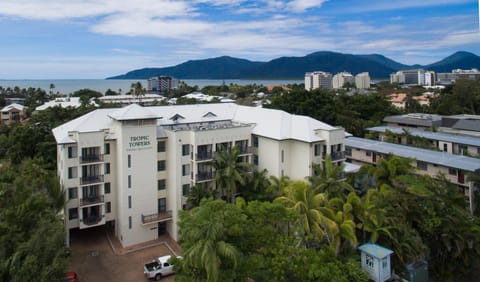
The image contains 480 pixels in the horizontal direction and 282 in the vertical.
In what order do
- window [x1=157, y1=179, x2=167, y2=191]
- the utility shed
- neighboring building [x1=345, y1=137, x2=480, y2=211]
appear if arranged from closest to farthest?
the utility shed → window [x1=157, y1=179, x2=167, y2=191] → neighboring building [x1=345, y1=137, x2=480, y2=211]

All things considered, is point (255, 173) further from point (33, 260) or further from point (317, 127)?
point (33, 260)

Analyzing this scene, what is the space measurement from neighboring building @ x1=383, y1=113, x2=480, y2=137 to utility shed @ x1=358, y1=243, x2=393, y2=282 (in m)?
36.0

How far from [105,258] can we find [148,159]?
768 centimetres

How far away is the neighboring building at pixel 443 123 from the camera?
164ft

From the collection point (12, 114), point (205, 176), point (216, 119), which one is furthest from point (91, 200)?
point (12, 114)

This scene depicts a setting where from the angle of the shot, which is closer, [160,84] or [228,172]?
[228,172]

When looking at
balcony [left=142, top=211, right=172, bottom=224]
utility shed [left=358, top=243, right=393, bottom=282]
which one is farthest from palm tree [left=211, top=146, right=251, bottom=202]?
utility shed [left=358, top=243, right=393, bottom=282]

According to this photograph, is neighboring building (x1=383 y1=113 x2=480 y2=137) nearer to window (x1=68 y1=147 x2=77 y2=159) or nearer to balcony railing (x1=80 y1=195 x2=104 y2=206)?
balcony railing (x1=80 y1=195 x2=104 y2=206)

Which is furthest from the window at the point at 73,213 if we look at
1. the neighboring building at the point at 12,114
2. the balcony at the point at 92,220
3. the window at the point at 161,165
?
the neighboring building at the point at 12,114

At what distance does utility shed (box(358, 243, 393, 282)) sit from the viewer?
838 inches

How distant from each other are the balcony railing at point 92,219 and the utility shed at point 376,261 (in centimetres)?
1876

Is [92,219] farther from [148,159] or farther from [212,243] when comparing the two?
[212,243]

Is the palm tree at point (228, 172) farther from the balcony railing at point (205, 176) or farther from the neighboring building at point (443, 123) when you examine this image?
the neighboring building at point (443, 123)

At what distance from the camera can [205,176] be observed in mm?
29516
